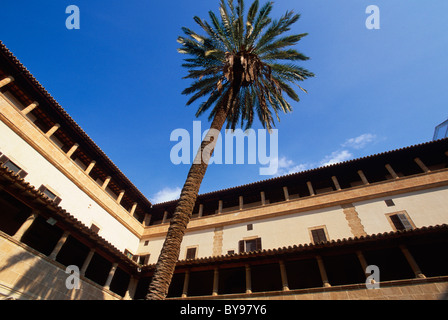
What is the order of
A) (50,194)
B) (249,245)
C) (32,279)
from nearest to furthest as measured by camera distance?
(32,279) < (50,194) < (249,245)

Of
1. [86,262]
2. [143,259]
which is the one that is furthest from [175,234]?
[143,259]

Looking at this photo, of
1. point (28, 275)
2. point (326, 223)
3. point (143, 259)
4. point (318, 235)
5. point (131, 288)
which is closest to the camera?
point (28, 275)

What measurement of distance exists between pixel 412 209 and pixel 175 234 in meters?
14.9

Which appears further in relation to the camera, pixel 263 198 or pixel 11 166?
pixel 263 198

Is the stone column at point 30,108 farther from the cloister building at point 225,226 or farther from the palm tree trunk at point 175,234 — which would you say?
the palm tree trunk at point 175,234

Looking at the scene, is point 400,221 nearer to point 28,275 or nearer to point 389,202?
point 389,202

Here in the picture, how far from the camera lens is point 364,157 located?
18.3 metres

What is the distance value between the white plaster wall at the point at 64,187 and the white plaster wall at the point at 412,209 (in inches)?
699

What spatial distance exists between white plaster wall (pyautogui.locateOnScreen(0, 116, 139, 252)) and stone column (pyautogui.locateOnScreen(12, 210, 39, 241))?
2864 millimetres

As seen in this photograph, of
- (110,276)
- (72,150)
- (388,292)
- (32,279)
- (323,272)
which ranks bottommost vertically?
(32,279)

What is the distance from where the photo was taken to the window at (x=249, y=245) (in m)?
17.7

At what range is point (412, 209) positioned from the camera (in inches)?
607
